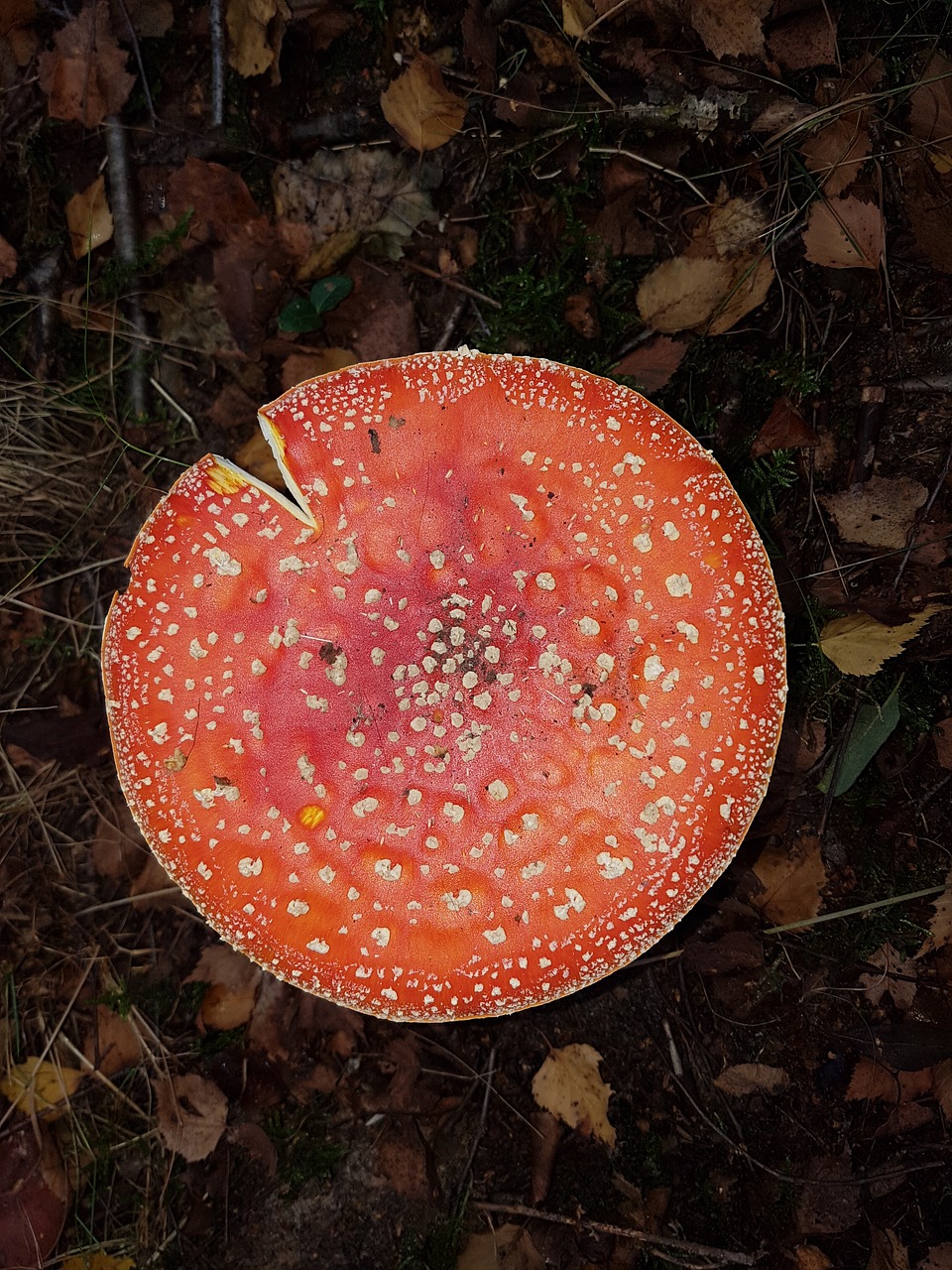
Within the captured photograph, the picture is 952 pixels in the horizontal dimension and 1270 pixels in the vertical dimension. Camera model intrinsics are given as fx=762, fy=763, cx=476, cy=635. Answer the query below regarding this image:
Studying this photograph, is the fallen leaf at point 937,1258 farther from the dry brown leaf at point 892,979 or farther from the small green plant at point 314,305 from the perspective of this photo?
the small green plant at point 314,305

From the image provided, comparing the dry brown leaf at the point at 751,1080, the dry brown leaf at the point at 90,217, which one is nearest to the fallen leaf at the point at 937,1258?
the dry brown leaf at the point at 751,1080

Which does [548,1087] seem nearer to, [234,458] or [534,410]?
[534,410]

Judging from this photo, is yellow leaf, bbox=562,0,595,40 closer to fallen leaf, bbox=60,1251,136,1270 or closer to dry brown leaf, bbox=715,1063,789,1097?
dry brown leaf, bbox=715,1063,789,1097

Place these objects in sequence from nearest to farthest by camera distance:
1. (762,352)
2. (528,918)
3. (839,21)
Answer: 1. (528,918)
2. (839,21)
3. (762,352)

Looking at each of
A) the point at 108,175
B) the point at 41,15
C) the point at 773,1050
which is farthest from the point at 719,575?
the point at 41,15

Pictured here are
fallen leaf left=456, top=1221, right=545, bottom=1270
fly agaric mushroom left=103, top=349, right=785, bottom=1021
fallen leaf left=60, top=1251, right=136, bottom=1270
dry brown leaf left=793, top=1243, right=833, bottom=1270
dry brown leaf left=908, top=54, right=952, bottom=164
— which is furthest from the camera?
fallen leaf left=60, top=1251, right=136, bottom=1270

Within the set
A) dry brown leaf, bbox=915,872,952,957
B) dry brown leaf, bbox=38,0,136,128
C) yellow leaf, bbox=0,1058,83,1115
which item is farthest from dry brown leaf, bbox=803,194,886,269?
yellow leaf, bbox=0,1058,83,1115

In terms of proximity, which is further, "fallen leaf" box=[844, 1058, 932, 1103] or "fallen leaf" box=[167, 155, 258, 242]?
"fallen leaf" box=[167, 155, 258, 242]
